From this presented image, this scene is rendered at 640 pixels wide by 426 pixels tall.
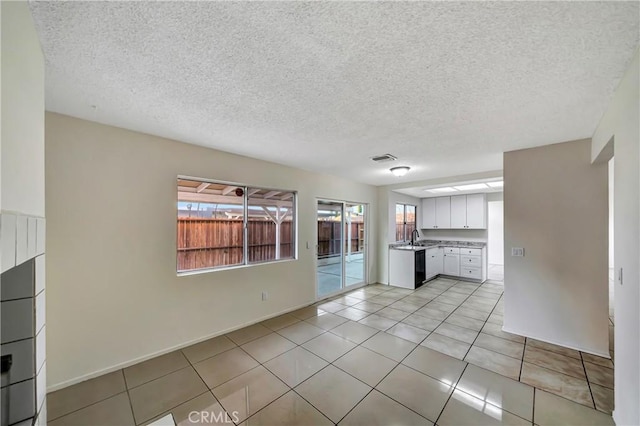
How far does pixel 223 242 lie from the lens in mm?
3379

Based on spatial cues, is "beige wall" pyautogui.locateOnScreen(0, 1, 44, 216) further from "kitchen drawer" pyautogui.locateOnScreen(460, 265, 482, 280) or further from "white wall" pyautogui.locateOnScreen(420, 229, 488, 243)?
"white wall" pyautogui.locateOnScreen(420, 229, 488, 243)

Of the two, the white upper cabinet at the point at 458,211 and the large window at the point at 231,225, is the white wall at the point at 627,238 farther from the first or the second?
the white upper cabinet at the point at 458,211

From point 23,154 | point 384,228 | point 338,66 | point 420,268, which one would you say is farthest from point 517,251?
point 23,154

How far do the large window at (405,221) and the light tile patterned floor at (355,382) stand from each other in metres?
3.30

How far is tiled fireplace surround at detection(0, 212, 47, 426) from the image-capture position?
42.9 inches

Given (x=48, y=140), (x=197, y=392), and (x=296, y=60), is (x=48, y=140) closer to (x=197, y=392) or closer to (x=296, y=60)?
(x=296, y=60)

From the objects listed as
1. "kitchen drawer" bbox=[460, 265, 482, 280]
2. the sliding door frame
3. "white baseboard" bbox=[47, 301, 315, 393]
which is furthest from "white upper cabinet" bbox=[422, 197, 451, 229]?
"white baseboard" bbox=[47, 301, 315, 393]

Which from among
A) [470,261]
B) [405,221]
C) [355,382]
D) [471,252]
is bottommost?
[355,382]

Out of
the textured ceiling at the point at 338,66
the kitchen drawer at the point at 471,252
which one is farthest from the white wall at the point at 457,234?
the textured ceiling at the point at 338,66

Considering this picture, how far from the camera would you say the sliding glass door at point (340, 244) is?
16.3 feet

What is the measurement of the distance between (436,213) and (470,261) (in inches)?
60.8

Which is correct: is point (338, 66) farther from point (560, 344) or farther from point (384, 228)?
point (384, 228)

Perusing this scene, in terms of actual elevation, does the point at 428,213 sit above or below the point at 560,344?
above

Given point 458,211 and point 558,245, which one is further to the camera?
point 458,211
